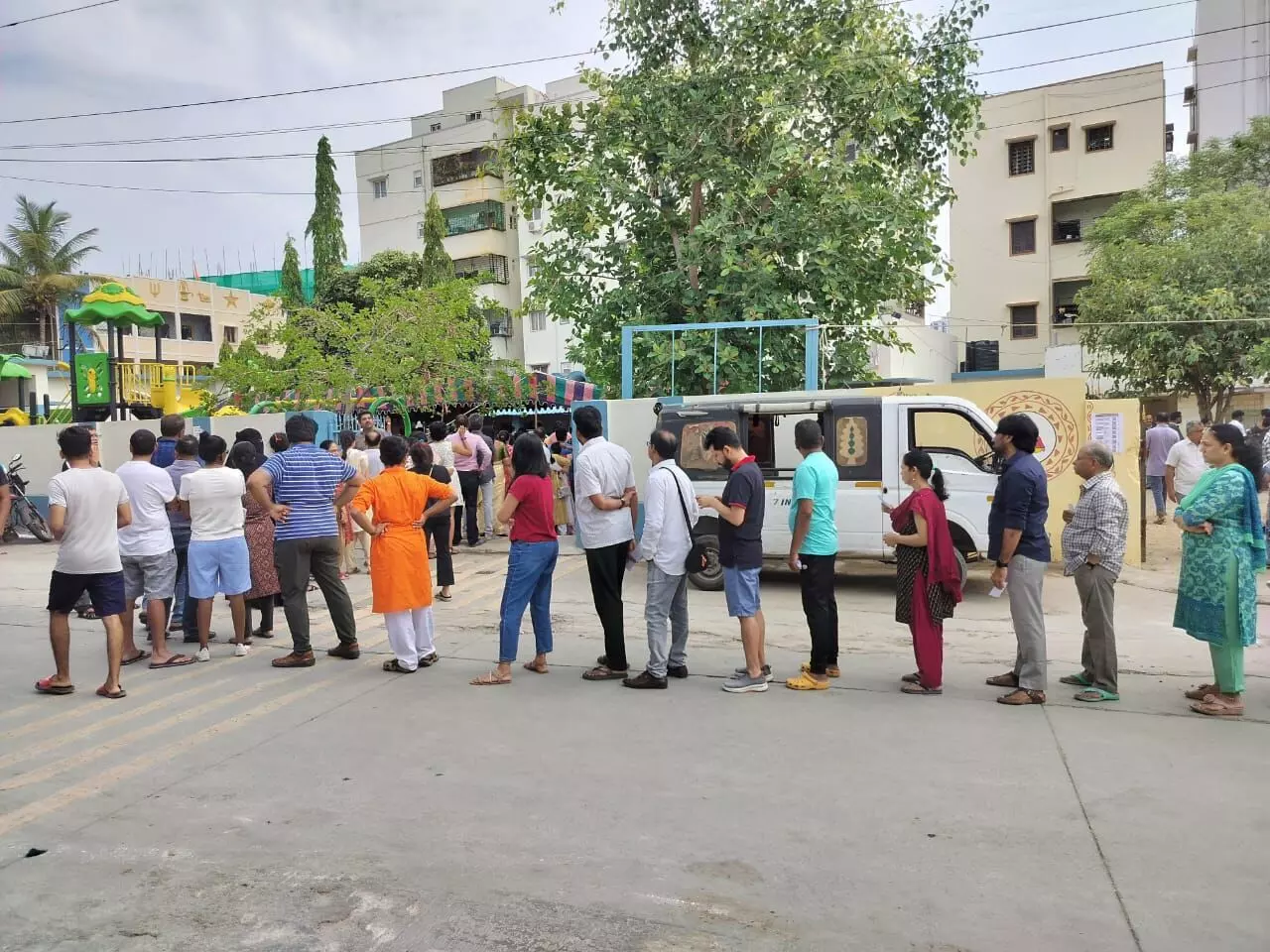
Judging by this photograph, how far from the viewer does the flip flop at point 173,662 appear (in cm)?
702

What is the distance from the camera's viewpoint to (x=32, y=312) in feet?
138

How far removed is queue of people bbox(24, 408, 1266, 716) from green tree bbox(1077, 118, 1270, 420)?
1515cm

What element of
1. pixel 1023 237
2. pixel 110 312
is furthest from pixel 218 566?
pixel 1023 237

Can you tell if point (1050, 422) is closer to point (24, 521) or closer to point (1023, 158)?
point (24, 521)

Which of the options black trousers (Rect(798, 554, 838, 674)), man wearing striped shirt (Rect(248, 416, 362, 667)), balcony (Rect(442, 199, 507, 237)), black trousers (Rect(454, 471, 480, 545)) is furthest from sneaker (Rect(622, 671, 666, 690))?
balcony (Rect(442, 199, 507, 237))

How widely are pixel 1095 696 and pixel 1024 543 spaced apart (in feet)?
3.49

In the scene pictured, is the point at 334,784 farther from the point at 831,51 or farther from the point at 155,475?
the point at 831,51

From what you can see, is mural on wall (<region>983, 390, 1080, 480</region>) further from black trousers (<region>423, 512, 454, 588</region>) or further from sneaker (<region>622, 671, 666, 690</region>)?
sneaker (<region>622, 671, 666, 690</region>)

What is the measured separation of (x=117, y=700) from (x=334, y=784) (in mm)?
2472

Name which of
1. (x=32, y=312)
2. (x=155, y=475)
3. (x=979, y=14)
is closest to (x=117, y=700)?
(x=155, y=475)

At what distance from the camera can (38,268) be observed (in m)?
41.4

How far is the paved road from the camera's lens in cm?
333

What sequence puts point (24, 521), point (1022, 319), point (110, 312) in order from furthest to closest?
point (1022, 319), point (110, 312), point (24, 521)

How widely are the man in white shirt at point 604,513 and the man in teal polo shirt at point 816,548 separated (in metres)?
1.13
